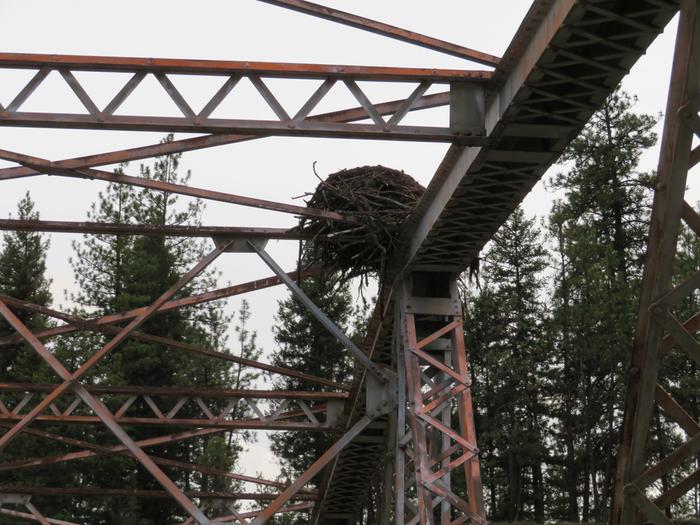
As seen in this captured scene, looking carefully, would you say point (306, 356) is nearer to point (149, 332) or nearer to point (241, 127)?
point (149, 332)

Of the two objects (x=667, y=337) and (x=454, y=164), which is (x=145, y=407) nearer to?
(x=454, y=164)

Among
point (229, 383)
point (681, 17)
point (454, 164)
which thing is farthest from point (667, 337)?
point (229, 383)

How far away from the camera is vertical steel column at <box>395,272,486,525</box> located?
1235 centimetres

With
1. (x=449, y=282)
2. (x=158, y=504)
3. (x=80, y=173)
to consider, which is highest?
(x=80, y=173)

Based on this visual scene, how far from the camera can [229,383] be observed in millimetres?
35688

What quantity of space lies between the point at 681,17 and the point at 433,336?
8.13 m

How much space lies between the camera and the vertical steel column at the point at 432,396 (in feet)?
40.5

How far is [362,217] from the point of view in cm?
1341

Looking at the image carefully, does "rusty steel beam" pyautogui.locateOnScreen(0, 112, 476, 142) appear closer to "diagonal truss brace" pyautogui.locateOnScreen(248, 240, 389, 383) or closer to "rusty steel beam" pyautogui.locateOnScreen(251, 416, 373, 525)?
"diagonal truss brace" pyautogui.locateOnScreen(248, 240, 389, 383)

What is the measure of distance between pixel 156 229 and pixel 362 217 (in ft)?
8.89

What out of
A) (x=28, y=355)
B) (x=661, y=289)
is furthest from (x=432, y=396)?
(x=28, y=355)

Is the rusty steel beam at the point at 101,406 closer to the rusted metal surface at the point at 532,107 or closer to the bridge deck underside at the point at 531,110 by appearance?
the bridge deck underside at the point at 531,110

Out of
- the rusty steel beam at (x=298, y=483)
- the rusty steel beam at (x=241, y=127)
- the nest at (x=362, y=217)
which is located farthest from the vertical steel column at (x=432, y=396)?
the rusty steel beam at (x=241, y=127)

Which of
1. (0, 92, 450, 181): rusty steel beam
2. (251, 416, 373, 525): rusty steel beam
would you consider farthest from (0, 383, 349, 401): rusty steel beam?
(0, 92, 450, 181): rusty steel beam
